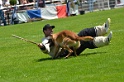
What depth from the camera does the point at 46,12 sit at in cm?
3572

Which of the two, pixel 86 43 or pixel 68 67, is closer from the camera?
pixel 68 67

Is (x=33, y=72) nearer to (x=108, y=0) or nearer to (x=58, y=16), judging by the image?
(x=58, y=16)

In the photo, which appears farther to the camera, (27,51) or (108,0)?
(108,0)

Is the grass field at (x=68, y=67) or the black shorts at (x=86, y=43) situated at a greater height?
the black shorts at (x=86, y=43)

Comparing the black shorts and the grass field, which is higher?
the black shorts

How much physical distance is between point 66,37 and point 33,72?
1.62m

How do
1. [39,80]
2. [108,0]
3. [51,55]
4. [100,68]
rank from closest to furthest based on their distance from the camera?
1. [39,80]
2. [100,68]
3. [51,55]
4. [108,0]

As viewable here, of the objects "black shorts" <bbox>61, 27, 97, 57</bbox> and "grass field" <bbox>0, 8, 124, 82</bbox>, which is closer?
"grass field" <bbox>0, 8, 124, 82</bbox>

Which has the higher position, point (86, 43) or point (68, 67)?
point (86, 43)

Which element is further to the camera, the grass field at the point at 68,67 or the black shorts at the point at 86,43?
the black shorts at the point at 86,43

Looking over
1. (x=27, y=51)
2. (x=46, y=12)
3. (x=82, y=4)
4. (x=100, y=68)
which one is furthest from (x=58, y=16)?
(x=100, y=68)

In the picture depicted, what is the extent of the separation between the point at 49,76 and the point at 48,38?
229 cm

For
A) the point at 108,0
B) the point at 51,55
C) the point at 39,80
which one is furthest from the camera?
the point at 108,0

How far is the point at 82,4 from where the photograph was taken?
134ft
